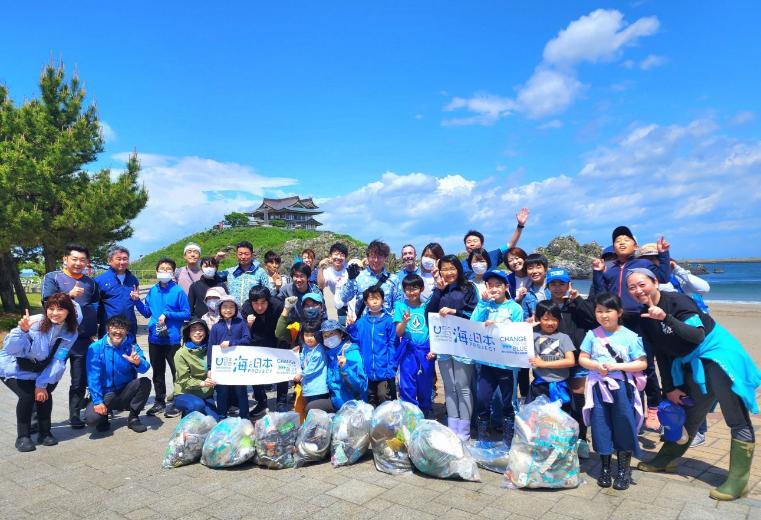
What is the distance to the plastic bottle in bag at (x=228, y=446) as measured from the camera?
4.38 m

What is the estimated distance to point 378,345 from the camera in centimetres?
534

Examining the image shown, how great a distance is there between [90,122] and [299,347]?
1660cm

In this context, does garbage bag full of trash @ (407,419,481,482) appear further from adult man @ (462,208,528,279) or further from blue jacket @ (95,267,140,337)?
blue jacket @ (95,267,140,337)

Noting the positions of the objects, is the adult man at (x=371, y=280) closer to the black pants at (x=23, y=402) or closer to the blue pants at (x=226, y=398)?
the blue pants at (x=226, y=398)

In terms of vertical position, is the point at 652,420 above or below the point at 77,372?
below

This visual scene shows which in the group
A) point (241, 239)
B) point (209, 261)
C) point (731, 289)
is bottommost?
point (731, 289)

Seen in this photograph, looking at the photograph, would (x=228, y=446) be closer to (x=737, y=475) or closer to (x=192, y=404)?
(x=192, y=404)

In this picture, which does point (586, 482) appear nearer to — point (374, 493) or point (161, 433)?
point (374, 493)

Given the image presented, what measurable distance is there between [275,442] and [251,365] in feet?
4.31

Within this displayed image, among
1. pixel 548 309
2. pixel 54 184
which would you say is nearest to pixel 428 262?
pixel 548 309

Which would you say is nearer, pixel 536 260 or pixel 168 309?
pixel 536 260

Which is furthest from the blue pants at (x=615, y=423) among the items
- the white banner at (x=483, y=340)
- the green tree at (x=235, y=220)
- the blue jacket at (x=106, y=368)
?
the green tree at (x=235, y=220)

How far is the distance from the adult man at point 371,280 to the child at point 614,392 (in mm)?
2448

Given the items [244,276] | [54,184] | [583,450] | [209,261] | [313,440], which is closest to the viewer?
[313,440]
